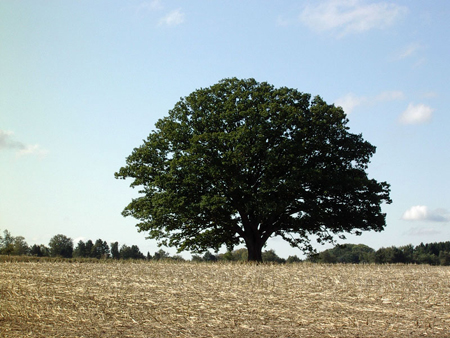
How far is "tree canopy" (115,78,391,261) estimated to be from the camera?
31219 mm

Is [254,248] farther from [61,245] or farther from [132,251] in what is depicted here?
[61,245]

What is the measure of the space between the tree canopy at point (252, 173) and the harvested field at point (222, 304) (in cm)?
1022

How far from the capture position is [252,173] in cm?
3281

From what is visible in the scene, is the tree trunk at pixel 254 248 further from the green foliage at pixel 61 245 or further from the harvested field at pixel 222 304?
the green foliage at pixel 61 245

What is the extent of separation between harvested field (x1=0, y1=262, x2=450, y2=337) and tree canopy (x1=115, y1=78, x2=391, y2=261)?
10.2m

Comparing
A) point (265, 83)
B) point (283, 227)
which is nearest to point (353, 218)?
point (283, 227)

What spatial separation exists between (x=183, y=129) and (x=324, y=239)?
1354 centimetres

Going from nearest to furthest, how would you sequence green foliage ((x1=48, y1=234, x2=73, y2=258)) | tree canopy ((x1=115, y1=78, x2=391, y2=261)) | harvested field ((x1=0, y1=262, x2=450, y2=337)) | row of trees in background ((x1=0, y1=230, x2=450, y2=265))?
harvested field ((x1=0, y1=262, x2=450, y2=337)), tree canopy ((x1=115, y1=78, x2=391, y2=261)), row of trees in background ((x1=0, y1=230, x2=450, y2=265)), green foliage ((x1=48, y1=234, x2=73, y2=258))

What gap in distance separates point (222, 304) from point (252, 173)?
18.9 m

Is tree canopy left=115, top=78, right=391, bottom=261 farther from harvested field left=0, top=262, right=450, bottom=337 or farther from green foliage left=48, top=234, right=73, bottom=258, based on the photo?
green foliage left=48, top=234, right=73, bottom=258

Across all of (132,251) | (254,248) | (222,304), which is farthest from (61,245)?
(222,304)

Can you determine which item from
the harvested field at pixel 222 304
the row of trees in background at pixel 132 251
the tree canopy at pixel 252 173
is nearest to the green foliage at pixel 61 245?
the row of trees in background at pixel 132 251

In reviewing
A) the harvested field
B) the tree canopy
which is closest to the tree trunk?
the tree canopy

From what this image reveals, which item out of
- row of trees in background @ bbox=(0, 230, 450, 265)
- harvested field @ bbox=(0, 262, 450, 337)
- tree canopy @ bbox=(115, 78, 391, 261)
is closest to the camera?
harvested field @ bbox=(0, 262, 450, 337)
